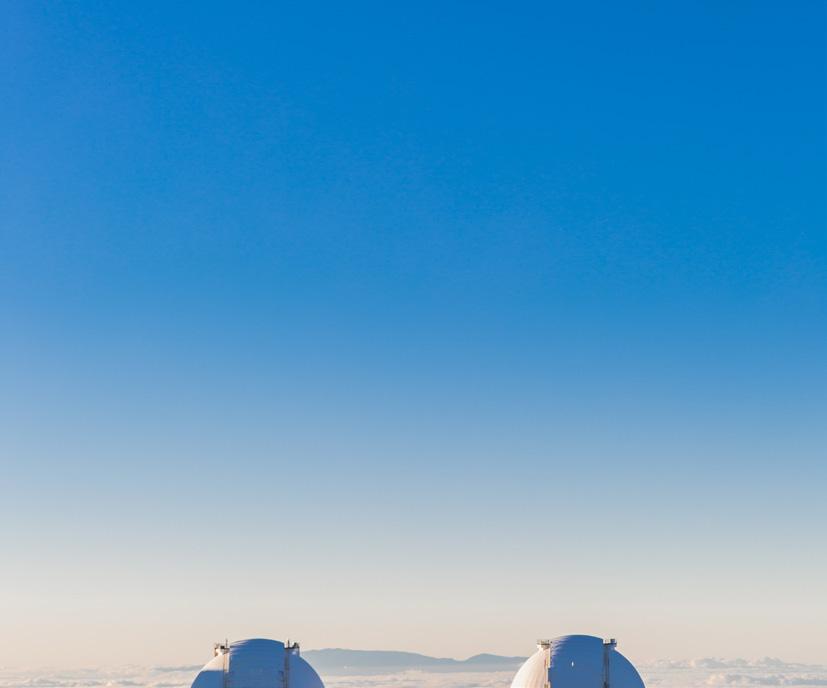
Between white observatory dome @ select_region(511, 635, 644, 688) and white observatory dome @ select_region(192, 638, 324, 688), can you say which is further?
white observatory dome @ select_region(192, 638, 324, 688)

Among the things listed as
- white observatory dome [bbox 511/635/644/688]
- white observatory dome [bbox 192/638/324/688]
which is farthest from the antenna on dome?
white observatory dome [bbox 192/638/324/688]

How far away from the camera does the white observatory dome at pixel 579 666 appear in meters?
83.8

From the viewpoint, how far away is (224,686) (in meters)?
84.3

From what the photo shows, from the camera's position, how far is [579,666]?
8425 centimetres

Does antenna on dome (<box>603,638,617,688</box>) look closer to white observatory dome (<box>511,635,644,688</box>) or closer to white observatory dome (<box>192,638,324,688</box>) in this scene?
white observatory dome (<box>511,635,644,688</box>)

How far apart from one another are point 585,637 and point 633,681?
4221 mm

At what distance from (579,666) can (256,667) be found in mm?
21503

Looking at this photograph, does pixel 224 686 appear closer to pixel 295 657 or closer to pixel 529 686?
pixel 295 657

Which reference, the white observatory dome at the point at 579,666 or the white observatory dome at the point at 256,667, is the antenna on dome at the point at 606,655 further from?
the white observatory dome at the point at 256,667

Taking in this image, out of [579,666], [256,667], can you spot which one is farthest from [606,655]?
[256,667]

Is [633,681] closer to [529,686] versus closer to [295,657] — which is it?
[529,686]

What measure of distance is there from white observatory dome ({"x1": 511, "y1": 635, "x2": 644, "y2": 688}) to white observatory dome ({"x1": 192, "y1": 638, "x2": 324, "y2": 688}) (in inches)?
603

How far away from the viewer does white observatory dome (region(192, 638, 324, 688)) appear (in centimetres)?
8462

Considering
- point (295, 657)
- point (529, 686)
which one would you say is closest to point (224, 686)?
point (295, 657)
